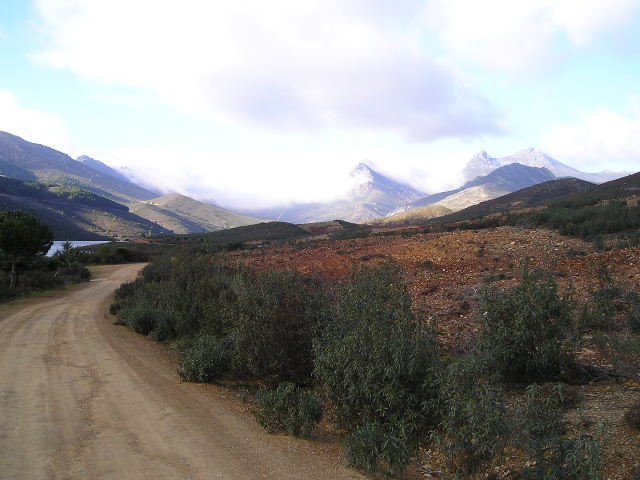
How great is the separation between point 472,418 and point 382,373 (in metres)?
1.96

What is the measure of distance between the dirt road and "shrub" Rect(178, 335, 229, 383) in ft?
0.94

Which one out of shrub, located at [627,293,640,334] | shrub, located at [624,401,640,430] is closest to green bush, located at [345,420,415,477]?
shrub, located at [624,401,640,430]

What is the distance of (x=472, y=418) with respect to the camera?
5352mm

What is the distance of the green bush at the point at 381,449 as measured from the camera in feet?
20.6

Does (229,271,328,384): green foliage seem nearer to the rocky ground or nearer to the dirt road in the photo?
the dirt road

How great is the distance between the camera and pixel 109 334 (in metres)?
16.8

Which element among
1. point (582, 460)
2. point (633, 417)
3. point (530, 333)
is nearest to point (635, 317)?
point (530, 333)

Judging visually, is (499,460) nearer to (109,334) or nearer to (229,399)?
(229,399)

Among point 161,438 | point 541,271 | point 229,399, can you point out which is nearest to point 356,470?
point 161,438

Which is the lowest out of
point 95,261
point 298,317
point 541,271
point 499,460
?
point 95,261

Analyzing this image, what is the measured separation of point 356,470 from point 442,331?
21.3ft

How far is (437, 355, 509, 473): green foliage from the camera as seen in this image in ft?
17.4

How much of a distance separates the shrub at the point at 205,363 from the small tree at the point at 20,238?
2007cm

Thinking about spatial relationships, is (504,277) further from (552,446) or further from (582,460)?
(582,460)
